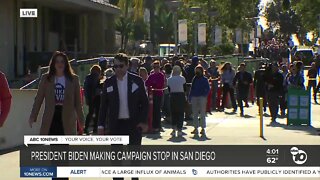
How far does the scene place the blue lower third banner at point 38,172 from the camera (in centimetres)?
893

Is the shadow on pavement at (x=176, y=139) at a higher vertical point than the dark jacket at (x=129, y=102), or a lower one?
lower

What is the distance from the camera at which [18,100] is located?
14.8 meters

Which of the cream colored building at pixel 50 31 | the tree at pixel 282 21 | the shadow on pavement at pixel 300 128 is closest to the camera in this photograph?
the shadow on pavement at pixel 300 128

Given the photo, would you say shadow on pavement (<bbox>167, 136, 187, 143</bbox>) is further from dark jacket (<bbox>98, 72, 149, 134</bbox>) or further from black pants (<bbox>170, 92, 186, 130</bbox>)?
dark jacket (<bbox>98, 72, 149, 134</bbox>)

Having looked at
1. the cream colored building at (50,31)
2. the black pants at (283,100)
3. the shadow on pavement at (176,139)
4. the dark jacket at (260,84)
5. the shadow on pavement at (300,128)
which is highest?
the cream colored building at (50,31)

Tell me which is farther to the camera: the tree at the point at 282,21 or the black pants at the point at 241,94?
the tree at the point at 282,21

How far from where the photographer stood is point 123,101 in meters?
8.82

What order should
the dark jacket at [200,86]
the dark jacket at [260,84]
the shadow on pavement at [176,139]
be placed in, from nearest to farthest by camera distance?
the shadow on pavement at [176,139] → the dark jacket at [200,86] → the dark jacket at [260,84]

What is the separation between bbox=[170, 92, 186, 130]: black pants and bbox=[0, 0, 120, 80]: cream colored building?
12.8m

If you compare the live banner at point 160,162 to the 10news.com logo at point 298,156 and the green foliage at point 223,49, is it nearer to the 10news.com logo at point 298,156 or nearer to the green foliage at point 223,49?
the 10news.com logo at point 298,156

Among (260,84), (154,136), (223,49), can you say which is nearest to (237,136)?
(154,136)

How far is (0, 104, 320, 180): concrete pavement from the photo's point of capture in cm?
1316

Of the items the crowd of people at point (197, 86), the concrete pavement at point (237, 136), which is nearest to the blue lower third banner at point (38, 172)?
the concrete pavement at point (237, 136)

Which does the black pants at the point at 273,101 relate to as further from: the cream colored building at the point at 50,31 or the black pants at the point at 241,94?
the cream colored building at the point at 50,31
